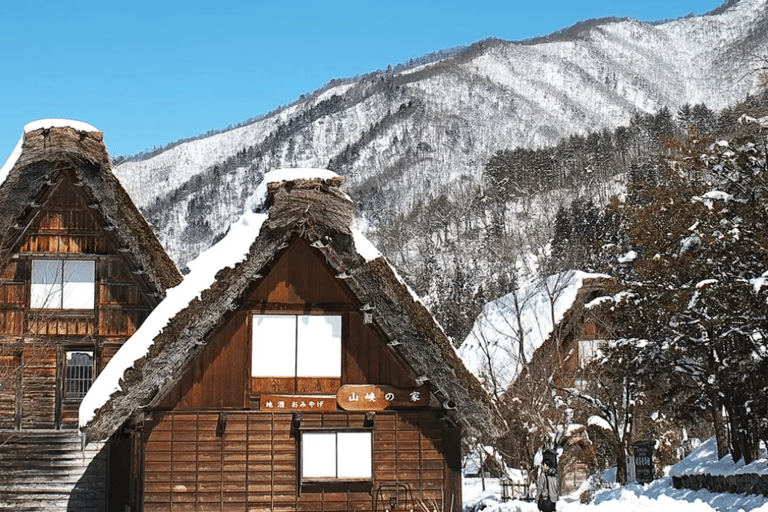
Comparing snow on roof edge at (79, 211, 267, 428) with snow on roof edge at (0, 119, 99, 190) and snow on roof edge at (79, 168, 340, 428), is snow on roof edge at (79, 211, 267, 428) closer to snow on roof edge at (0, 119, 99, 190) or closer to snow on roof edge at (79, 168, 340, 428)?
snow on roof edge at (79, 168, 340, 428)

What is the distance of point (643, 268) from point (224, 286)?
444 inches

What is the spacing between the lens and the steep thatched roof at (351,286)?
14.0 meters

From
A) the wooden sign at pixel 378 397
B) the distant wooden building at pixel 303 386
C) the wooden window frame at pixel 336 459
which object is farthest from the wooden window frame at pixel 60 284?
the wooden sign at pixel 378 397

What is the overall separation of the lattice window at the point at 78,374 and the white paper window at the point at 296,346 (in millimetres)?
6053

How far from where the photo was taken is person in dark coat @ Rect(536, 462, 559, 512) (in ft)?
53.2

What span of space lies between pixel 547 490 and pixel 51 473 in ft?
32.6

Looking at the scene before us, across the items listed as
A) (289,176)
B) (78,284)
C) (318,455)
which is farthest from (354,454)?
(78,284)

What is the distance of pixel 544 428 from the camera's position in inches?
868

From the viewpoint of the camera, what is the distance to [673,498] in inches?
671

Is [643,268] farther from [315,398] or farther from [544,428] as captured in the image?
[315,398]

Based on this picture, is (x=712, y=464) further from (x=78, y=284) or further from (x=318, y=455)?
Result: (x=78, y=284)

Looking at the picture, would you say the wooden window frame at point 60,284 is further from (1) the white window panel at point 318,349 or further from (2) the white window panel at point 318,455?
(2) the white window panel at point 318,455

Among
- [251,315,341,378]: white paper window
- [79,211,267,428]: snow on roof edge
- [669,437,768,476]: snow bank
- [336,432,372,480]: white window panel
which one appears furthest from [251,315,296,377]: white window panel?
[669,437,768,476]: snow bank

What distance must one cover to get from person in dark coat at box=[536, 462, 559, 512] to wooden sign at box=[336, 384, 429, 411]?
9.54 feet
